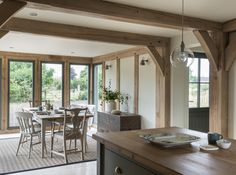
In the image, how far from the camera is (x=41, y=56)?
7.94m

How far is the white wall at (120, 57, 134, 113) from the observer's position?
21.7 feet

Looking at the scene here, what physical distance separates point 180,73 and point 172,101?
618 mm

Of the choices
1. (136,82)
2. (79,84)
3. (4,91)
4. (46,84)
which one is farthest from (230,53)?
(4,91)

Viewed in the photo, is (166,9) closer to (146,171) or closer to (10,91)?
(146,171)

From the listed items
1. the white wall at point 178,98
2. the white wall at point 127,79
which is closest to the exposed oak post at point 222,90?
the white wall at point 178,98

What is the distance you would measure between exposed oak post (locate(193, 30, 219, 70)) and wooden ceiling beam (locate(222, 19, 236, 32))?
28 centimetres

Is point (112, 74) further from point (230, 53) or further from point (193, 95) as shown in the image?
point (230, 53)

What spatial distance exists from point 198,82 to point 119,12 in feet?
11.5

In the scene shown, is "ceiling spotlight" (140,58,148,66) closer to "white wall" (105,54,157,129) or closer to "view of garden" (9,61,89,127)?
"white wall" (105,54,157,129)

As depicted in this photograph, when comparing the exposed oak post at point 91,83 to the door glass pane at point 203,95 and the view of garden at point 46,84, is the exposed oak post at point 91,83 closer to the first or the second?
the view of garden at point 46,84

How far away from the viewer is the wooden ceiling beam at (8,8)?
269 cm

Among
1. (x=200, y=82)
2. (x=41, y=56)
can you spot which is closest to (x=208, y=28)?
(x=200, y=82)

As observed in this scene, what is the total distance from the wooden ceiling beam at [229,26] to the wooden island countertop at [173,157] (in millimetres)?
2323

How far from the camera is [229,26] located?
412 cm
